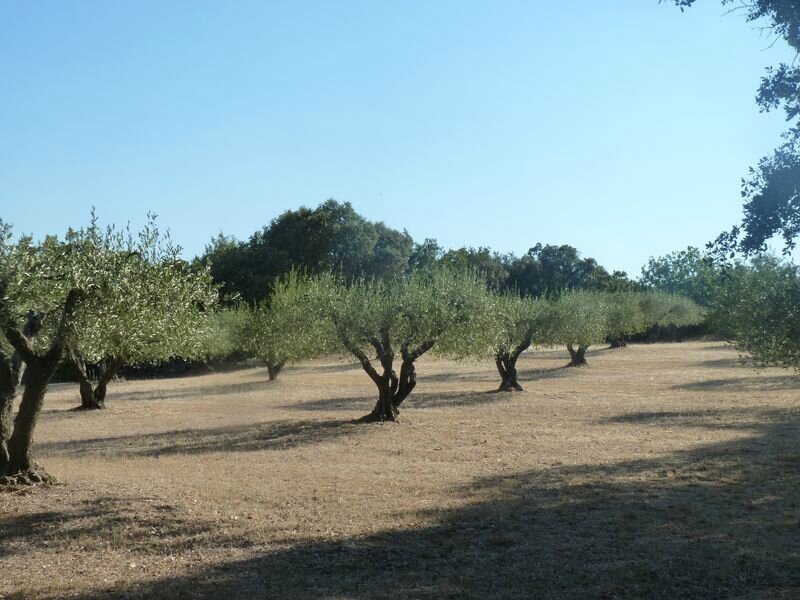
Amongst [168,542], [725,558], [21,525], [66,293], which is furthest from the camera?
[66,293]

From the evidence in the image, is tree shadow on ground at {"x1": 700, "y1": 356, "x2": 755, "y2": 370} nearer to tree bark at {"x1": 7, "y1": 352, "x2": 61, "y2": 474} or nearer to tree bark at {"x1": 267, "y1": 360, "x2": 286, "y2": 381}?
tree bark at {"x1": 267, "y1": 360, "x2": 286, "y2": 381}

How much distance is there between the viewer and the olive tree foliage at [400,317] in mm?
24219

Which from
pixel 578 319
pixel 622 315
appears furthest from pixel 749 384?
pixel 622 315

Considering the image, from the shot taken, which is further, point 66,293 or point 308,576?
point 66,293

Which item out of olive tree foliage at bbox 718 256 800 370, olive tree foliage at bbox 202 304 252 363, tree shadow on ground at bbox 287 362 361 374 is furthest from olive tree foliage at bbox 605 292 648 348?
olive tree foliage at bbox 718 256 800 370

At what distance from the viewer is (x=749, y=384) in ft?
125

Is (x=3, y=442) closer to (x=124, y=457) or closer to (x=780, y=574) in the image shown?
(x=124, y=457)

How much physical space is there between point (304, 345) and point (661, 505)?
1842cm

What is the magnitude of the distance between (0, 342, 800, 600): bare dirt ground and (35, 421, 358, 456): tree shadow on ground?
0.49 feet

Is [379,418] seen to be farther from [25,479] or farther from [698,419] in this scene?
[25,479]

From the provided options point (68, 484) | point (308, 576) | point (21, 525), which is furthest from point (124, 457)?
point (308, 576)

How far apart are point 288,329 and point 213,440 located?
13584 millimetres

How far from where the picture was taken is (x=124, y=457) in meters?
20.2

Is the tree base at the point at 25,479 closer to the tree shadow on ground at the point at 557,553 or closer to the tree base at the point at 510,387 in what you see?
the tree shadow on ground at the point at 557,553
